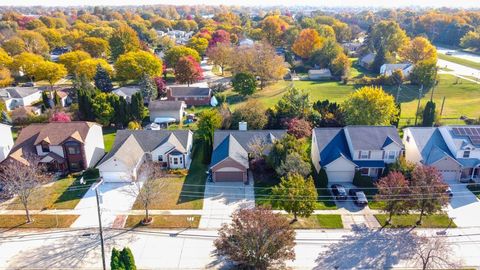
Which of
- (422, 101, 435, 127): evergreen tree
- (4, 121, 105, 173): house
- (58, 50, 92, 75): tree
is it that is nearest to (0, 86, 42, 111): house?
(58, 50, 92, 75): tree

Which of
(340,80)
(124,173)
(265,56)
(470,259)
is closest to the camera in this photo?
(470,259)

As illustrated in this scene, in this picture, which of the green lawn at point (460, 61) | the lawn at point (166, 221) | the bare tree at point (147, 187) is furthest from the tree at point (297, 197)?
the green lawn at point (460, 61)

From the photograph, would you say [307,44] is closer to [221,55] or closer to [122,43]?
[221,55]

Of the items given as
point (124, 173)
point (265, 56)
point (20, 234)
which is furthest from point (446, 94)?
point (20, 234)

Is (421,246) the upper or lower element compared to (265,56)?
lower

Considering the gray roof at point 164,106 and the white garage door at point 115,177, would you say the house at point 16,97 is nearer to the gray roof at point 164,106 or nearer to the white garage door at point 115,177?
the gray roof at point 164,106

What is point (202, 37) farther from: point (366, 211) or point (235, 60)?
point (366, 211)
